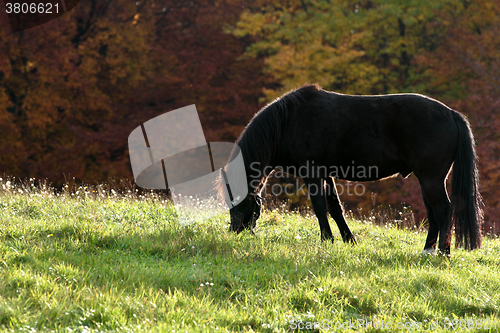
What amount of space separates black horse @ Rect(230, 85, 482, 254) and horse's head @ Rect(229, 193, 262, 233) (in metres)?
0.01

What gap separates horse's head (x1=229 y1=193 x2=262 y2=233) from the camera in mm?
5680

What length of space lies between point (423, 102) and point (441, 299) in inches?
101

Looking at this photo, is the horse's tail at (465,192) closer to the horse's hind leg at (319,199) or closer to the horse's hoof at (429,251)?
the horse's hoof at (429,251)

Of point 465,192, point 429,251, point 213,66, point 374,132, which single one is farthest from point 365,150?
point 213,66

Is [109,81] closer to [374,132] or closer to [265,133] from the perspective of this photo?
[265,133]

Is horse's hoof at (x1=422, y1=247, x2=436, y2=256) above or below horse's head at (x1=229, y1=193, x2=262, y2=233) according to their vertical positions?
below

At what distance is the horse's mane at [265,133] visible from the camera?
570 cm

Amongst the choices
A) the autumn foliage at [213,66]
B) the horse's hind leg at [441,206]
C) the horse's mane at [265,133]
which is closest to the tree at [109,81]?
the autumn foliage at [213,66]

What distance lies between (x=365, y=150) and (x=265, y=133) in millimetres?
1351

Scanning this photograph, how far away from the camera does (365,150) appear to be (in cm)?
555

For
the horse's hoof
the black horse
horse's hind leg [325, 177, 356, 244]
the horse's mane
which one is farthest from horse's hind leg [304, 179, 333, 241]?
the horse's hoof

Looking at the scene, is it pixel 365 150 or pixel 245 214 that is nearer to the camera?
pixel 365 150

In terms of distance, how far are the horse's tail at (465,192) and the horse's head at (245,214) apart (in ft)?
8.37

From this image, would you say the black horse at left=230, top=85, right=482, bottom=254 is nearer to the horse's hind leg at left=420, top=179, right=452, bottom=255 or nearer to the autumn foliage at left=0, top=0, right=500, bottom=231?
the horse's hind leg at left=420, top=179, right=452, bottom=255
